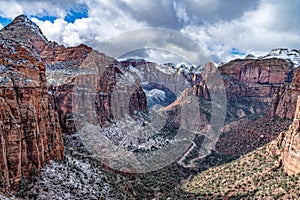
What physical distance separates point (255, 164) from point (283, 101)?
59012 millimetres

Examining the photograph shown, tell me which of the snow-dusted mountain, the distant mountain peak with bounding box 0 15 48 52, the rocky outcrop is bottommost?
the rocky outcrop

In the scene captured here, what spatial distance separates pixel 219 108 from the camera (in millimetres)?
153750

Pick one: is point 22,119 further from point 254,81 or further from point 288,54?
point 288,54

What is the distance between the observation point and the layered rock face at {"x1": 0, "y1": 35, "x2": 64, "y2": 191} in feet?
85.4

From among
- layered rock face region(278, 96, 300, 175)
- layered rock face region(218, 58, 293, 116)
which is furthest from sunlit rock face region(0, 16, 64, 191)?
layered rock face region(218, 58, 293, 116)

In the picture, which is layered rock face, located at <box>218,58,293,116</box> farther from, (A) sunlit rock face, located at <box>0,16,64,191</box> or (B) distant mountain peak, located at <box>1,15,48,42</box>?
(A) sunlit rock face, located at <box>0,16,64,191</box>

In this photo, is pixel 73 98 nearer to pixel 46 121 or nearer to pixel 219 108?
pixel 46 121

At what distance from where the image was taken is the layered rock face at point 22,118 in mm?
26016

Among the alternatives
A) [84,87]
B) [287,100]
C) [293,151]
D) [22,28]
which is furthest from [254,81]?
[293,151]

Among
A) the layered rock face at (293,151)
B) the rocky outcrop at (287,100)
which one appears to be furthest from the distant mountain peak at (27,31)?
the rocky outcrop at (287,100)

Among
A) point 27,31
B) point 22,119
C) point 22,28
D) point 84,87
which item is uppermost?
point 22,28

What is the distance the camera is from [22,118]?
1155 inches

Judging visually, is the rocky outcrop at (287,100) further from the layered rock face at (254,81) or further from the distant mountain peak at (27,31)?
the distant mountain peak at (27,31)

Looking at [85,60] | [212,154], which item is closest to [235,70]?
→ [212,154]
